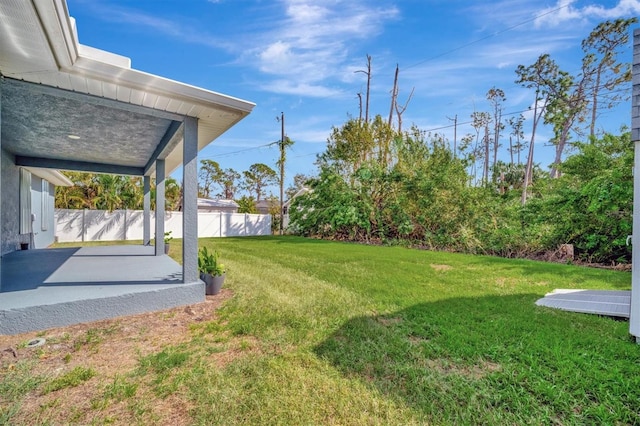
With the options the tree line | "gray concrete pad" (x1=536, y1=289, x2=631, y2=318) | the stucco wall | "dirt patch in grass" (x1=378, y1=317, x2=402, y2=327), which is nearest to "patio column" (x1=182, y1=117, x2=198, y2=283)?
"dirt patch in grass" (x1=378, y1=317, x2=402, y2=327)

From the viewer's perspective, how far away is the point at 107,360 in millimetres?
2643

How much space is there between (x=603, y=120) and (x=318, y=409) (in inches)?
924

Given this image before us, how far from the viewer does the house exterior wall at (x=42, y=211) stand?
30.5 ft

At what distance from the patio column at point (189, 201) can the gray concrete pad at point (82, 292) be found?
286mm

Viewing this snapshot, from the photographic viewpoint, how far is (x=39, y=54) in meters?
2.80

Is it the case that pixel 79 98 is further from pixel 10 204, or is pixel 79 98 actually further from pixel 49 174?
pixel 49 174

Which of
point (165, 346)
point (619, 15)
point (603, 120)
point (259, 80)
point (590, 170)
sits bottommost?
point (165, 346)

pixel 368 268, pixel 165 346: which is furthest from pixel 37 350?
pixel 368 268

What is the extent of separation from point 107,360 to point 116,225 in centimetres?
1420

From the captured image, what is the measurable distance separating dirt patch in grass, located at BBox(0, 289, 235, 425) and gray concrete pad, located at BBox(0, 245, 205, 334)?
11 cm

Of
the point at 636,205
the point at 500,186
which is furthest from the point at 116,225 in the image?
the point at 500,186

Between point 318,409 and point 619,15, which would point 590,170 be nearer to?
point 318,409

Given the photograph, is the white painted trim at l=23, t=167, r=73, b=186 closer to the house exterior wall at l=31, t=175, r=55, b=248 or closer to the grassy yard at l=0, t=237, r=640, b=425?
the house exterior wall at l=31, t=175, r=55, b=248

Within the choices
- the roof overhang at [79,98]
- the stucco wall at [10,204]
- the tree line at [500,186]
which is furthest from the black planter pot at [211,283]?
the tree line at [500,186]
